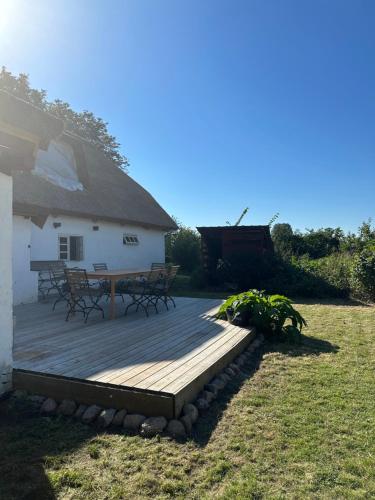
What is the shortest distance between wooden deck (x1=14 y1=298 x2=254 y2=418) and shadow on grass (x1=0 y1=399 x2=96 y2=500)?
309mm

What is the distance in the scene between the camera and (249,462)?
257cm

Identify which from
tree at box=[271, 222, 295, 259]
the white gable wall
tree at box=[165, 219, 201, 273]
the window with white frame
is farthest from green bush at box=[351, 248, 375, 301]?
tree at box=[165, 219, 201, 273]

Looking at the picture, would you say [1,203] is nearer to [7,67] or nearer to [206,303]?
[206,303]

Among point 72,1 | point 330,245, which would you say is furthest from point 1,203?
point 330,245

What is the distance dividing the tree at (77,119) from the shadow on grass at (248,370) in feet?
84.3

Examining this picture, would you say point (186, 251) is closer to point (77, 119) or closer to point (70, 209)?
point (70, 209)

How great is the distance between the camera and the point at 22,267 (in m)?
8.65

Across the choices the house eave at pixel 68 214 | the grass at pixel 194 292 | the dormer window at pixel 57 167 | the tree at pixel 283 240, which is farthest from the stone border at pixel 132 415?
the tree at pixel 283 240

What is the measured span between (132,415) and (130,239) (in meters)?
12.5

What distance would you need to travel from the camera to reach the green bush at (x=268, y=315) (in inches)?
243

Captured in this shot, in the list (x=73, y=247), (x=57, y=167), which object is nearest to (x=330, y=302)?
(x=73, y=247)

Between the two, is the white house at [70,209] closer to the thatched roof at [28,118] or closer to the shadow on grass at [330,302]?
the thatched roof at [28,118]

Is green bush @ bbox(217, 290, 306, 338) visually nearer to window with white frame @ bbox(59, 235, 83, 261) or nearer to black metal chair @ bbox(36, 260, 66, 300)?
black metal chair @ bbox(36, 260, 66, 300)

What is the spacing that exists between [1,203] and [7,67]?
29359mm
